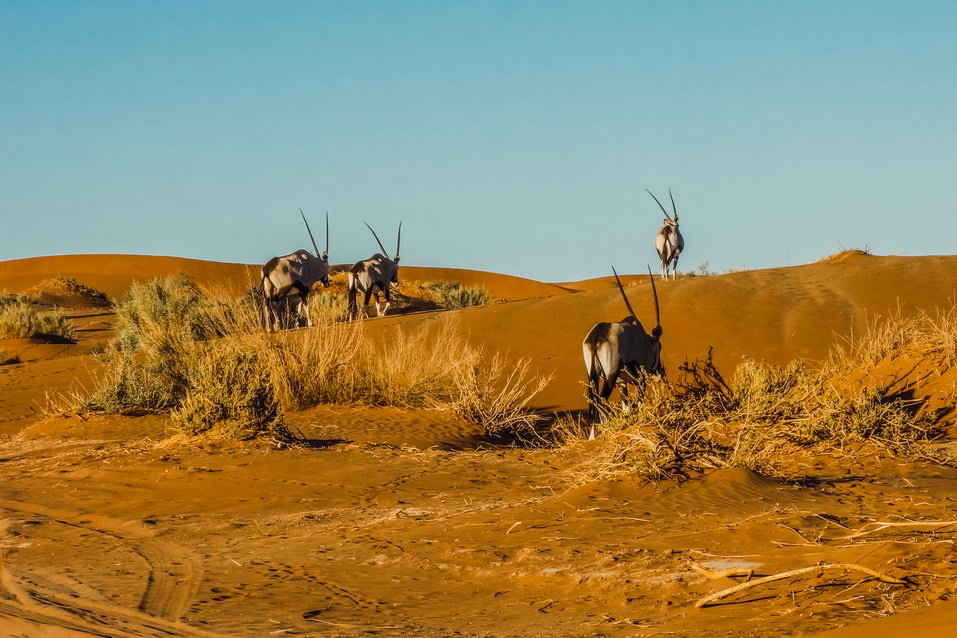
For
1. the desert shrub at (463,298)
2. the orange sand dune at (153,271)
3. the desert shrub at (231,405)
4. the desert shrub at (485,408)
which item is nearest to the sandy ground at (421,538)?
the desert shrub at (231,405)

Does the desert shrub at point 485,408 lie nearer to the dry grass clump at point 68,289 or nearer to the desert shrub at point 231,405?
the desert shrub at point 231,405

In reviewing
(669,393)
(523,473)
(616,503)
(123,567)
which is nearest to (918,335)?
(669,393)

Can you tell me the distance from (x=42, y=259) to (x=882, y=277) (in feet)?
238

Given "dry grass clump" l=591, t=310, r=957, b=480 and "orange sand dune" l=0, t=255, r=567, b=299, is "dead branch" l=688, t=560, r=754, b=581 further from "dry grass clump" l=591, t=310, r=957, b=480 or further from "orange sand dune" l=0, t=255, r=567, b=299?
"orange sand dune" l=0, t=255, r=567, b=299

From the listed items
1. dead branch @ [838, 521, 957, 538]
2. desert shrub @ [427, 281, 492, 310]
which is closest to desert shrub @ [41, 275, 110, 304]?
desert shrub @ [427, 281, 492, 310]

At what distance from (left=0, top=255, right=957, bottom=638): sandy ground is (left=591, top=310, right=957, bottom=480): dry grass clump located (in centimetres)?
27

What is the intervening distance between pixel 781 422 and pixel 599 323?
5.14m

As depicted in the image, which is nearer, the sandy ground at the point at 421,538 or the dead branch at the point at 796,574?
the dead branch at the point at 796,574

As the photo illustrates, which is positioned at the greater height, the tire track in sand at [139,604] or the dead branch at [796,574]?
the dead branch at [796,574]

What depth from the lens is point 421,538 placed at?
7156 mm

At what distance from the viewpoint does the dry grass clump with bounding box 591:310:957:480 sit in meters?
8.28

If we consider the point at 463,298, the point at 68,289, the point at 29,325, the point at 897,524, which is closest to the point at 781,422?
the point at 897,524

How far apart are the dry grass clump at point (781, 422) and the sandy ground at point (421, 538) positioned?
27 cm

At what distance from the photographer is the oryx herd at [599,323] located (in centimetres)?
1360
